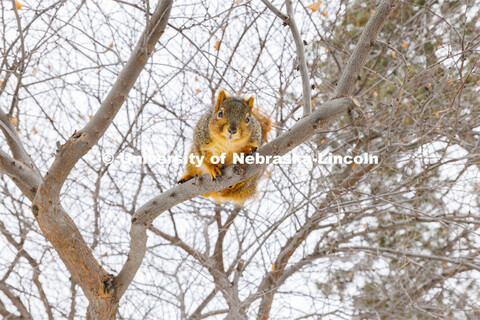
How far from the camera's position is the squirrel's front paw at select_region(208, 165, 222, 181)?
2953 millimetres

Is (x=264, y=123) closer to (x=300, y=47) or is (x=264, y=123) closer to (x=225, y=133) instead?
(x=225, y=133)

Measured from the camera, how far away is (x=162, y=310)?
475 cm

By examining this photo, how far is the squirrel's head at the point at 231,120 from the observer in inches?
115

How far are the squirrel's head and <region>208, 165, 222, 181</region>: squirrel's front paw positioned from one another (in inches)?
7.7

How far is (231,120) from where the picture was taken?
2.97 m

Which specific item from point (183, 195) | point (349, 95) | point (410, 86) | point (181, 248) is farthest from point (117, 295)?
point (410, 86)

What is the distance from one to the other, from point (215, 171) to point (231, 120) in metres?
0.33

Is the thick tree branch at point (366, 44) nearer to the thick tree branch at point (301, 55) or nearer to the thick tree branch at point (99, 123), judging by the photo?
the thick tree branch at point (301, 55)

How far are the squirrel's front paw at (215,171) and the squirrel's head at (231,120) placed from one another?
0.64ft

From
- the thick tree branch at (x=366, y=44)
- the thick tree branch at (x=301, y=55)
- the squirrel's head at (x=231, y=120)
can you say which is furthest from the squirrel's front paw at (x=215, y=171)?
the thick tree branch at (x=366, y=44)

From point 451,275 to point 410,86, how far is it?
2103 mm

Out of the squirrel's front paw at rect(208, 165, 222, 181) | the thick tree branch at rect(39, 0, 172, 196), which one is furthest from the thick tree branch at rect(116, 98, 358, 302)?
the thick tree branch at rect(39, 0, 172, 196)

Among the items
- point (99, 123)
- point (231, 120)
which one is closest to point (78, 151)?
point (99, 123)

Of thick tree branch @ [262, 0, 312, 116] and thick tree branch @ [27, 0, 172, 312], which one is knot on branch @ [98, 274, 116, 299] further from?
thick tree branch @ [262, 0, 312, 116]
